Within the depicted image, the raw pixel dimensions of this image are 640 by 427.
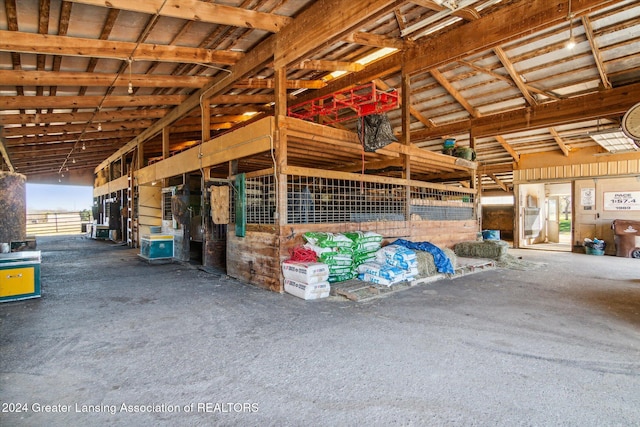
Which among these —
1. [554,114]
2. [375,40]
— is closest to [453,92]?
[554,114]

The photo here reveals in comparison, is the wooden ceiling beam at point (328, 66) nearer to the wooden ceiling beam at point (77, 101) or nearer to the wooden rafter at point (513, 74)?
the wooden rafter at point (513, 74)

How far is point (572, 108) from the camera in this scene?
7.75 m

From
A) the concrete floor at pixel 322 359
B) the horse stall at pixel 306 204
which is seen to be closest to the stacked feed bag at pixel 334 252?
the horse stall at pixel 306 204

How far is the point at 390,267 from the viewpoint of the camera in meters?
5.40

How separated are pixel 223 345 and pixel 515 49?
814 centimetres

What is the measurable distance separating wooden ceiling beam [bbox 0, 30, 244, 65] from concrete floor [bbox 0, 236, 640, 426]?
11.7ft

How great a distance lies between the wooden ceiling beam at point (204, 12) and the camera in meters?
4.14

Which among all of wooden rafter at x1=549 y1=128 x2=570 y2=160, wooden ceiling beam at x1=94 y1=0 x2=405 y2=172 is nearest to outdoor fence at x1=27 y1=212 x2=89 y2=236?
wooden ceiling beam at x1=94 y1=0 x2=405 y2=172

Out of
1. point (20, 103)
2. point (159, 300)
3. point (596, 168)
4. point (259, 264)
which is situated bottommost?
point (159, 300)

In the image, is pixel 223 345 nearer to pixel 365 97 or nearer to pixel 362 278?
pixel 362 278

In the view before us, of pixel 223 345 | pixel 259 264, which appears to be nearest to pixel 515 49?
pixel 259 264

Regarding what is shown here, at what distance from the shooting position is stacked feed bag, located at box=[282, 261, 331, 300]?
474 cm

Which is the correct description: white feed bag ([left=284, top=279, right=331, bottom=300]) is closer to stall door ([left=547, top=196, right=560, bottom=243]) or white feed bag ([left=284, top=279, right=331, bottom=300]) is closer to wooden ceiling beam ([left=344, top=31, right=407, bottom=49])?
wooden ceiling beam ([left=344, top=31, right=407, bottom=49])

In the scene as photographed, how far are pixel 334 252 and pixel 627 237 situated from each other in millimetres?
9677
